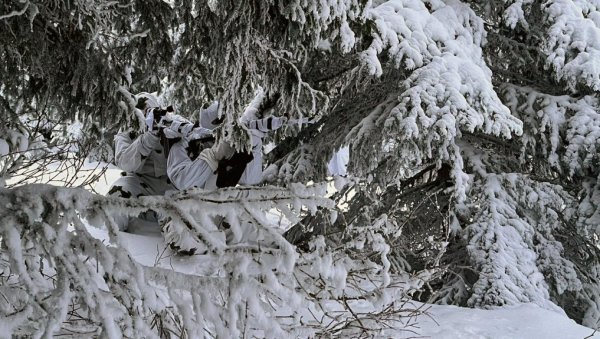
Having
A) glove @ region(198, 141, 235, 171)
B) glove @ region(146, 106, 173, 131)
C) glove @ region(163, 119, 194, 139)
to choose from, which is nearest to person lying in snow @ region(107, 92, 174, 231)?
glove @ region(146, 106, 173, 131)

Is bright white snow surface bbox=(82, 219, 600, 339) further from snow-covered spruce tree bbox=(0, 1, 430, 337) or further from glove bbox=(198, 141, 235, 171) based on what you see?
glove bbox=(198, 141, 235, 171)

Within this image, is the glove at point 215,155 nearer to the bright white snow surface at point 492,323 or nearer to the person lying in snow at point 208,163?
the person lying in snow at point 208,163

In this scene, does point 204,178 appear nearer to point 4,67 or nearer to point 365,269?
point 4,67

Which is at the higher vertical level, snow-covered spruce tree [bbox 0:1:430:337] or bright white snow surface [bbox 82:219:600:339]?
snow-covered spruce tree [bbox 0:1:430:337]

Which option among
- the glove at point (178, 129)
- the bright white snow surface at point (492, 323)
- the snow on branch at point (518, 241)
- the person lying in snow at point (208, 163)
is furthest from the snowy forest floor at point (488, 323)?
the glove at point (178, 129)

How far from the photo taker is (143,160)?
652cm

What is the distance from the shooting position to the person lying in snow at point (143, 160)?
20.5ft

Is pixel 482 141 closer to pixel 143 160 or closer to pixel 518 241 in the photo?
pixel 518 241

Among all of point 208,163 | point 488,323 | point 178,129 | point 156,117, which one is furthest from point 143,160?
point 488,323

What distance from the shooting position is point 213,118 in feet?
17.3

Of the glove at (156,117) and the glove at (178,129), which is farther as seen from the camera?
the glove at (156,117)

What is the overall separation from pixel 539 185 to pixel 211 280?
474 centimetres

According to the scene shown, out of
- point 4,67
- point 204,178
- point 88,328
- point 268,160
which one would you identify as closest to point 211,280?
point 88,328

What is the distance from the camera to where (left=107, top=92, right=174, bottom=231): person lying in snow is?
6.25m
